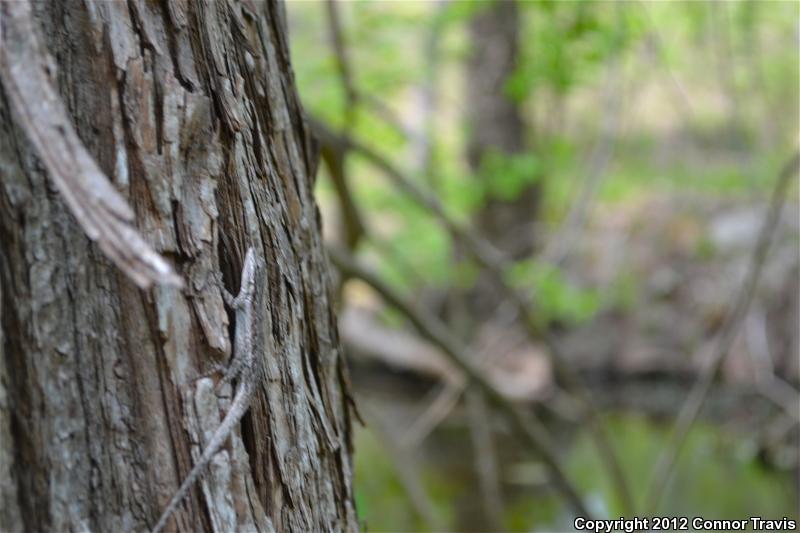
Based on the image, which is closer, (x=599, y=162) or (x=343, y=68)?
(x=343, y=68)

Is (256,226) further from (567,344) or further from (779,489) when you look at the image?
(567,344)

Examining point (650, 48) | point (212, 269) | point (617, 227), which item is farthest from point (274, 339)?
point (617, 227)

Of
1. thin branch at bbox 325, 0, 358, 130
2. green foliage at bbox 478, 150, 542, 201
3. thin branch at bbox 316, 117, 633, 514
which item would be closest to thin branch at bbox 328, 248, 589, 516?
thin branch at bbox 316, 117, 633, 514

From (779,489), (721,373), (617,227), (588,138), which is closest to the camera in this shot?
(779,489)

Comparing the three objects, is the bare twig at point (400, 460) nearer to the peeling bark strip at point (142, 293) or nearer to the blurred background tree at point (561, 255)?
the blurred background tree at point (561, 255)

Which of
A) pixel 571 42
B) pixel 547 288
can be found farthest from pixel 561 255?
pixel 571 42

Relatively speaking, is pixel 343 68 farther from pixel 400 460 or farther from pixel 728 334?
pixel 728 334

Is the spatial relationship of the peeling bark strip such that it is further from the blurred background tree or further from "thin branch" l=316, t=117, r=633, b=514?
"thin branch" l=316, t=117, r=633, b=514
